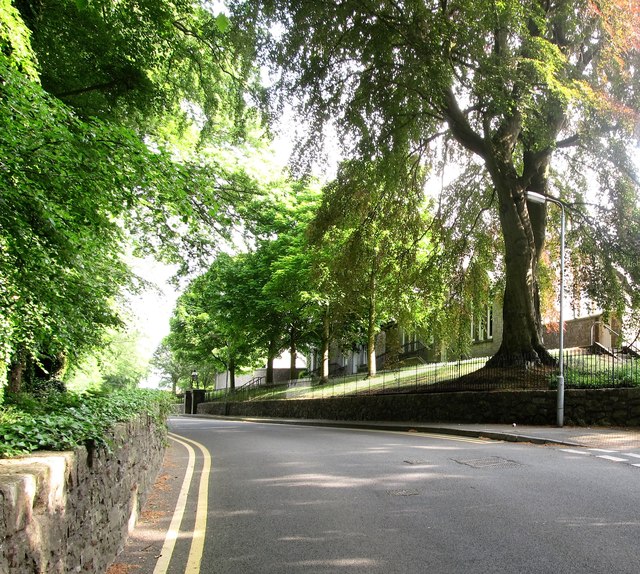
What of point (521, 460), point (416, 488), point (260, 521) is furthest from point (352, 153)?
point (260, 521)

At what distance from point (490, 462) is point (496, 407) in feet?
26.2

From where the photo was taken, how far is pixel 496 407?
55.1 feet

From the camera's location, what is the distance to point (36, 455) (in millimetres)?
3559

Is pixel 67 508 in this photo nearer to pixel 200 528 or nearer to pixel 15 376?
pixel 200 528

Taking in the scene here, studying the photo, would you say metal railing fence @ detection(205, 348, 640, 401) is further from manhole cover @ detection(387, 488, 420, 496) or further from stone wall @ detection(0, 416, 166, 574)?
stone wall @ detection(0, 416, 166, 574)

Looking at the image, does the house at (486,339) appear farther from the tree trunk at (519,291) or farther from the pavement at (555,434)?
the pavement at (555,434)

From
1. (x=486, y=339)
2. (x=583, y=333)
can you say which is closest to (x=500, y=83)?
(x=583, y=333)

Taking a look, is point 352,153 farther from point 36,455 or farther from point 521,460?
point 36,455

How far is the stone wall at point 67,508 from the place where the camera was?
2.76 metres

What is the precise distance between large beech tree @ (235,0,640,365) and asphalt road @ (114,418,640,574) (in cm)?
842

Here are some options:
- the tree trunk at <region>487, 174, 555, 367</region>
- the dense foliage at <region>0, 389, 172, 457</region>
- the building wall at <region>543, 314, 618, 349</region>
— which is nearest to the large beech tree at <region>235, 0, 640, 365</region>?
the tree trunk at <region>487, 174, 555, 367</region>

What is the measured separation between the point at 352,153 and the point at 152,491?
40.3 ft

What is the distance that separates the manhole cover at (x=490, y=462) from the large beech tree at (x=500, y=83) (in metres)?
8.04

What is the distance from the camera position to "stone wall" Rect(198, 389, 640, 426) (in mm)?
14492
